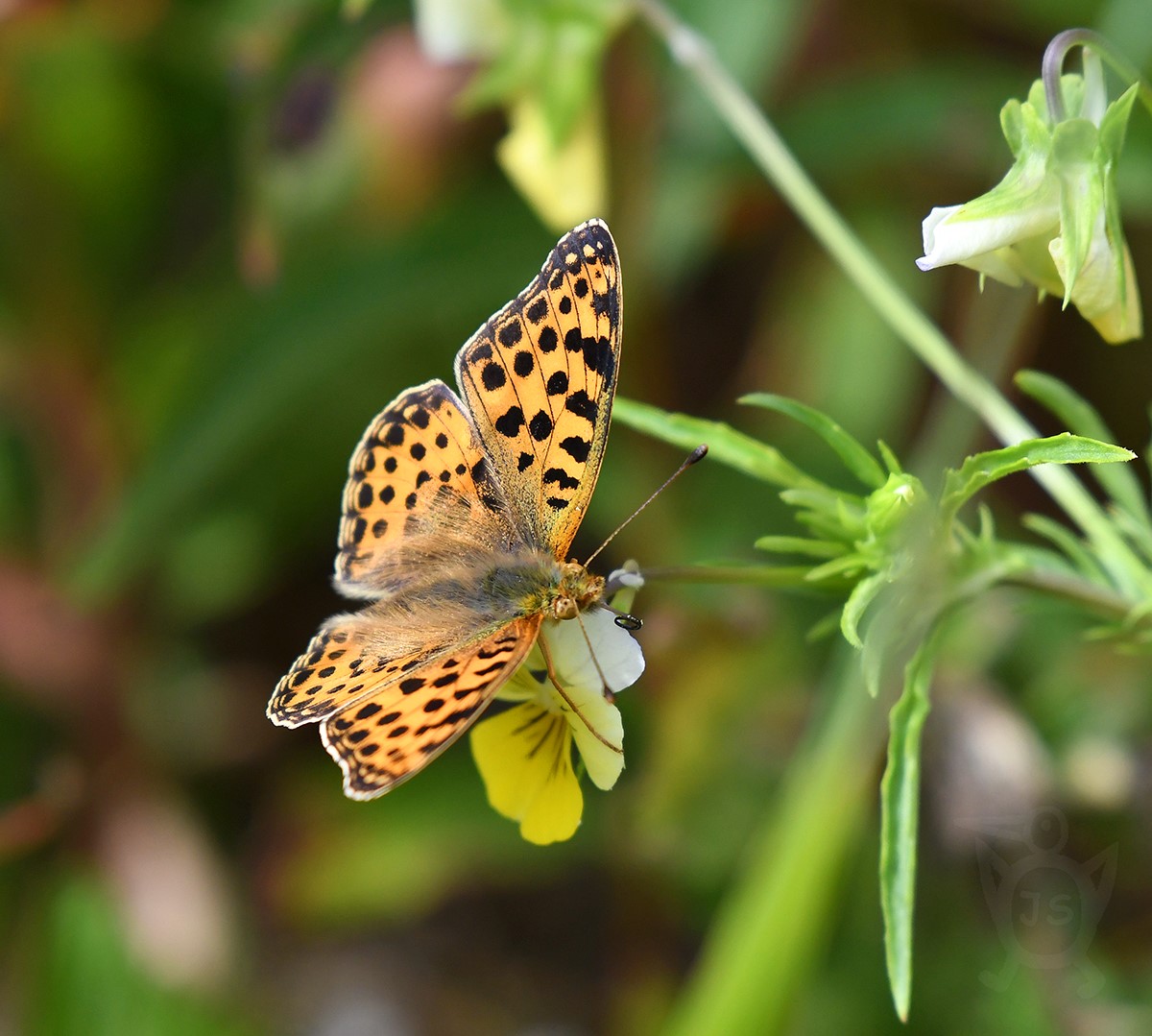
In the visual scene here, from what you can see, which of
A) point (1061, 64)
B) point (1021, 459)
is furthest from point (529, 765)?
point (1061, 64)

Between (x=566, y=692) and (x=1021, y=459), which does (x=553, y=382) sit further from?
(x=1021, y=459)

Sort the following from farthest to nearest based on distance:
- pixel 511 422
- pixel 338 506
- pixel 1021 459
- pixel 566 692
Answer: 1. pixel 338 506
2. pixel 511 422
3. pixel 566 692
4. pixel 1021 459

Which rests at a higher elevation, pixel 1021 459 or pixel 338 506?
Result: pixel 1021 459

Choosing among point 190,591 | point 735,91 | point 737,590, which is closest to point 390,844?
point 190,591

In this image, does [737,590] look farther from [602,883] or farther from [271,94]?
[271,94]

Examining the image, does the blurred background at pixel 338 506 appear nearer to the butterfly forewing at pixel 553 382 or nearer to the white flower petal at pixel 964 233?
the butterfly forewing at pixel 553 382

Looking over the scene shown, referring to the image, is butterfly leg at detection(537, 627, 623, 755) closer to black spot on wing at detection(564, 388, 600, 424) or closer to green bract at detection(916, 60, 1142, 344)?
black spot on wing at detection(564, 388, 600, 424)
